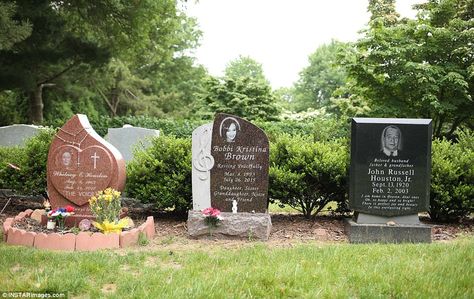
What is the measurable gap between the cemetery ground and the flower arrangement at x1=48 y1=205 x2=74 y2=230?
0.82 meters

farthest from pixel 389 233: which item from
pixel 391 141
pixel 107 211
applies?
pixel 107 211

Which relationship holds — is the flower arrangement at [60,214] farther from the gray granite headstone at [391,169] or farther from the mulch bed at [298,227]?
the gray granite headstone at [391,169]

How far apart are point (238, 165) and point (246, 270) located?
277 cm

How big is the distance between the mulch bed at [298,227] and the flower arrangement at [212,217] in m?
0.48

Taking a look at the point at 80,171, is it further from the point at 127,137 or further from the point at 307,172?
the point at 127,137

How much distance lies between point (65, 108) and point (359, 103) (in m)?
18.5

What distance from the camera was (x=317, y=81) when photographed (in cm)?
5197

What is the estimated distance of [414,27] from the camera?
16188 millimetres

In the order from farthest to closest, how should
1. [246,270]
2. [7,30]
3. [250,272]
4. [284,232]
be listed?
[7,30]
[284,232]
[246,270]
[250,272]

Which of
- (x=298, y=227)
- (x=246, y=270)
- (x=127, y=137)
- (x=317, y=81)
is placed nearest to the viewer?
(x=246, y=270)

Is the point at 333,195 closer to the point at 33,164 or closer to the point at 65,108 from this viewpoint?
the point at 33,164

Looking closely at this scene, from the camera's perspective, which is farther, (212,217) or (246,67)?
(246,67)

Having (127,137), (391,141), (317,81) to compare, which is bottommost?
(391,141)

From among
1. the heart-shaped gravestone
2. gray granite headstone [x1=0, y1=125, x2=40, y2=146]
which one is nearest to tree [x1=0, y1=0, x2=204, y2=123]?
gray granite headstone [x1=0, y1=125, x2=40, y2=146]
